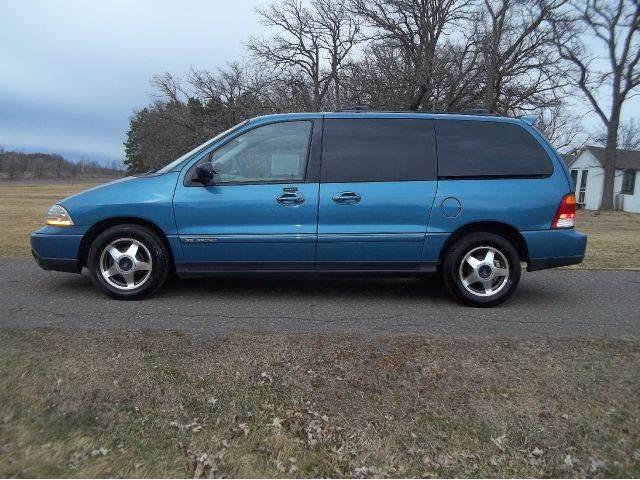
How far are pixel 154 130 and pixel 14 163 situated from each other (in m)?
52.7

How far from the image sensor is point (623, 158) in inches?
1538

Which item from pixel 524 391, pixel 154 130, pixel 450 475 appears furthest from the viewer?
pixel 154 130

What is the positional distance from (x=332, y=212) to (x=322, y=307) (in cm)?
90

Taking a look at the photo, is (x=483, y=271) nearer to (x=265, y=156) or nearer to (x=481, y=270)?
(x=481, y=270)

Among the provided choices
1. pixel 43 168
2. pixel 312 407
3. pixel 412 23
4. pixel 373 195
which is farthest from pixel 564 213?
pixel 43 168

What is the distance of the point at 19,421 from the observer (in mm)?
2914

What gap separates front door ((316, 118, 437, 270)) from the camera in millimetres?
A: 5055

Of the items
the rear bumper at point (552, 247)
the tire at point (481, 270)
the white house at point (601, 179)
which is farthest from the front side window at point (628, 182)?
the tire at point (481, 270)

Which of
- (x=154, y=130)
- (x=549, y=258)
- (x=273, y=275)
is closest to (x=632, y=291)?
(x=549, y=258)

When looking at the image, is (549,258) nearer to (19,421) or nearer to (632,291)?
(632,291)

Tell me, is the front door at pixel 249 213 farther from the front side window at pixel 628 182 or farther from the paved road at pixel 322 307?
the front side window at pixel 628 182

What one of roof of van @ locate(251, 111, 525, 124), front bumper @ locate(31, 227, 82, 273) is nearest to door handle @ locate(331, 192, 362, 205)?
roof of van @ locate(251, 111, 525, 124)

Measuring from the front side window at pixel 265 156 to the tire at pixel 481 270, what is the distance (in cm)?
169

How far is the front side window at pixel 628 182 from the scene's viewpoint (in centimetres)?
3666
